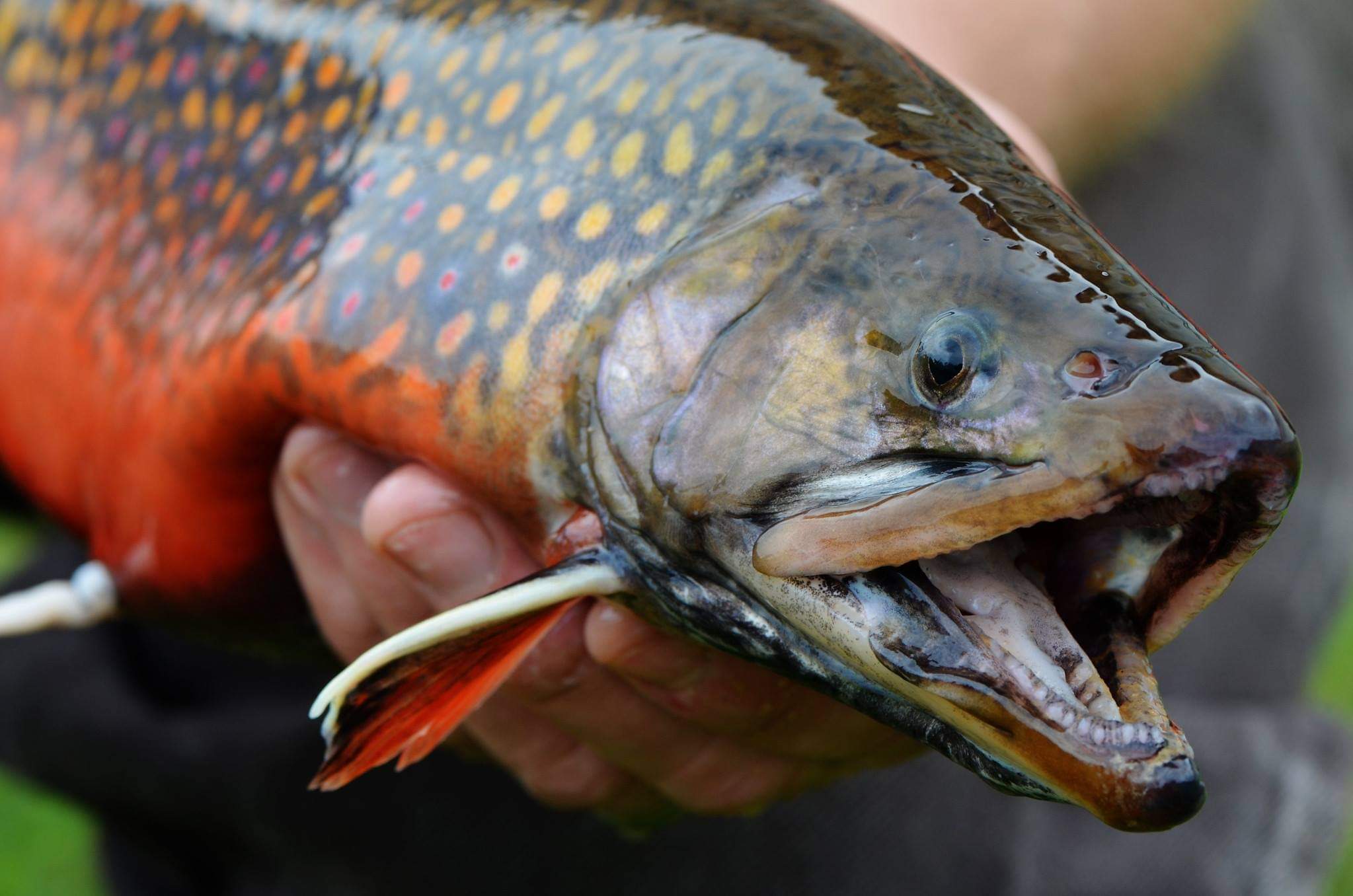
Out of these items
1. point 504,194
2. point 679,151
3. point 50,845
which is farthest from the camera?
point 50,845

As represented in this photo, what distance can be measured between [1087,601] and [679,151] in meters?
0.56

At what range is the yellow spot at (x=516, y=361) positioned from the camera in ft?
4.14

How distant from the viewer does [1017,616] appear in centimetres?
98

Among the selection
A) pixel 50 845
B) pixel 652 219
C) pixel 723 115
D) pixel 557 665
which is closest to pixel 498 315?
pixel 652 219

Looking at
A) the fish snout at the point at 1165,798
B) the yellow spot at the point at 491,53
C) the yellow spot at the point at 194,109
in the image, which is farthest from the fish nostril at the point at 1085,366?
the yellow spot at the point at 194,109

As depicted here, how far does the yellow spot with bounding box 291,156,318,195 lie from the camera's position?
1564 mm

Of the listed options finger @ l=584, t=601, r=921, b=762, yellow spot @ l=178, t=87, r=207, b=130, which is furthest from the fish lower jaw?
yellow spot @ l=178, t=87, r=207, b=130

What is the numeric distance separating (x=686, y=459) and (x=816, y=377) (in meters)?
0.14

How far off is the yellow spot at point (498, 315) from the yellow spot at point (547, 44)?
0.30 meters

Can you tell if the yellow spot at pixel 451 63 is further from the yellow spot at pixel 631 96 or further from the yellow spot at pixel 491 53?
the yellow spot at pixel 631 96

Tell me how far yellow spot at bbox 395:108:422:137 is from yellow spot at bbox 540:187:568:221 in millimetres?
257

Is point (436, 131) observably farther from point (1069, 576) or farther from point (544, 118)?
point (1069, 576)

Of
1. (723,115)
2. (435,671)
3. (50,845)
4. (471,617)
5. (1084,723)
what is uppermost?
(723,115)

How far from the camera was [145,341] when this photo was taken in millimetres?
1740
